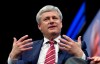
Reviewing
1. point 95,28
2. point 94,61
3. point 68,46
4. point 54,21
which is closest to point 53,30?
point 54,21

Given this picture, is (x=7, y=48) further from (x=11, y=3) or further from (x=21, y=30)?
(x=11, y=3)

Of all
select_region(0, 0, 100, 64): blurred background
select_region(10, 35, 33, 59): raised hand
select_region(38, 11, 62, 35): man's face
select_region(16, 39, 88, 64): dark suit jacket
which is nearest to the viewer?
select_region(10, 35, 33, 59): raised hand

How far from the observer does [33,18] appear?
4777 mm

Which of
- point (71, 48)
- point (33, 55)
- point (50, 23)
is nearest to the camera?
point (71, 48)

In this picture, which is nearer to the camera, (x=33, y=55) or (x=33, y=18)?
(x=33, y=55)

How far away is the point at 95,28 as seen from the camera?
13.2 feet

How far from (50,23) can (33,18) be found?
2127mm

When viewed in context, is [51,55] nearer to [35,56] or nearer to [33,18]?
[35,56]

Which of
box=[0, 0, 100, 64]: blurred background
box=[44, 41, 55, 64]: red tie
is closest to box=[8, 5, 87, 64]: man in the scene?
box=[44, 41, 55, 64]: red tie

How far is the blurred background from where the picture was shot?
4492 millimetres

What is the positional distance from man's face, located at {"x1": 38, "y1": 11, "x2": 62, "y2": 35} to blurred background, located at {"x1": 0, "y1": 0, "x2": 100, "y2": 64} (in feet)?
5.55

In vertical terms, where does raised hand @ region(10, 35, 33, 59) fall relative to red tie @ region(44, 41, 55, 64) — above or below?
above

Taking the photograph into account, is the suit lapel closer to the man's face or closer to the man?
the man

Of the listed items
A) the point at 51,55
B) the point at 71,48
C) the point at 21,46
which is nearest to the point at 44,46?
the point at 51,55
